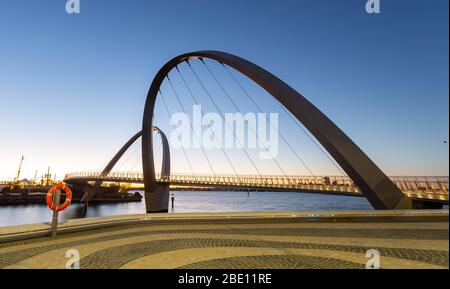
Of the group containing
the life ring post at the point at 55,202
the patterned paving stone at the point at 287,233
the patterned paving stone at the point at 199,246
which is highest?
the life ring post at the point at 55,202

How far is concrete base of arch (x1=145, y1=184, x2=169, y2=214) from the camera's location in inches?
1618

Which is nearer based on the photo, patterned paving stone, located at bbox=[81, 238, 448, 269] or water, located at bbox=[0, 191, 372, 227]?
patterned paving stone, located at bbox=[81, 238, 448, 269]

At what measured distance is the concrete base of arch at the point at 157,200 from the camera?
135 ft

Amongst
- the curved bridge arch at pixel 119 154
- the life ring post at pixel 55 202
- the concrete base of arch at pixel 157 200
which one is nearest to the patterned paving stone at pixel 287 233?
the life ring post at pixel 55 202

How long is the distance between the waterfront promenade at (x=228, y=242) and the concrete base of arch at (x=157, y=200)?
3426 cm

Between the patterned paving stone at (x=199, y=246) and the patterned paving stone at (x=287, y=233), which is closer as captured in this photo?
the patterned paving stone at (x=199, y=246)

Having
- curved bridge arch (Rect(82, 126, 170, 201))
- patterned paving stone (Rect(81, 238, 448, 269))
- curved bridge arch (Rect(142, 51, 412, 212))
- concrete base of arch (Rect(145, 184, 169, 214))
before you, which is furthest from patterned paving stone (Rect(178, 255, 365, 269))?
curved bridge arch (Rect(82, 126, 170, 201))

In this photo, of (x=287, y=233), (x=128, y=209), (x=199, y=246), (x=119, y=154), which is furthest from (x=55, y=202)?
(x=119, y=154)

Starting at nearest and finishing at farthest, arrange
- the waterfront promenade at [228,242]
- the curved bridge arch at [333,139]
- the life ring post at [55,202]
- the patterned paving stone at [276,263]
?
1. the patterned paving stone at [276,263]
2. the waterfront promenade at [228,242]
3. the life ring post at [55,202]
4. the curved bridge arch at [333,139]

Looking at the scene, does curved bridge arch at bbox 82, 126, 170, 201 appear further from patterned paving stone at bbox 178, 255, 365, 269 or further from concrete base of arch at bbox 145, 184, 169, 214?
patterned paving stone at bbox 178, 255, 365, 269

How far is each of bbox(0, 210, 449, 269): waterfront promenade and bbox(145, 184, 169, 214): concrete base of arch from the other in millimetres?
34261

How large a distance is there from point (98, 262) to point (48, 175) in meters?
186

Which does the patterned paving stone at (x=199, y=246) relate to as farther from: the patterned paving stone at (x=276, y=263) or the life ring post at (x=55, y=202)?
the life ring post at (x=55, y=202)

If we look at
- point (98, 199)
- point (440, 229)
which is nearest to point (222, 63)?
point (440, 229)
